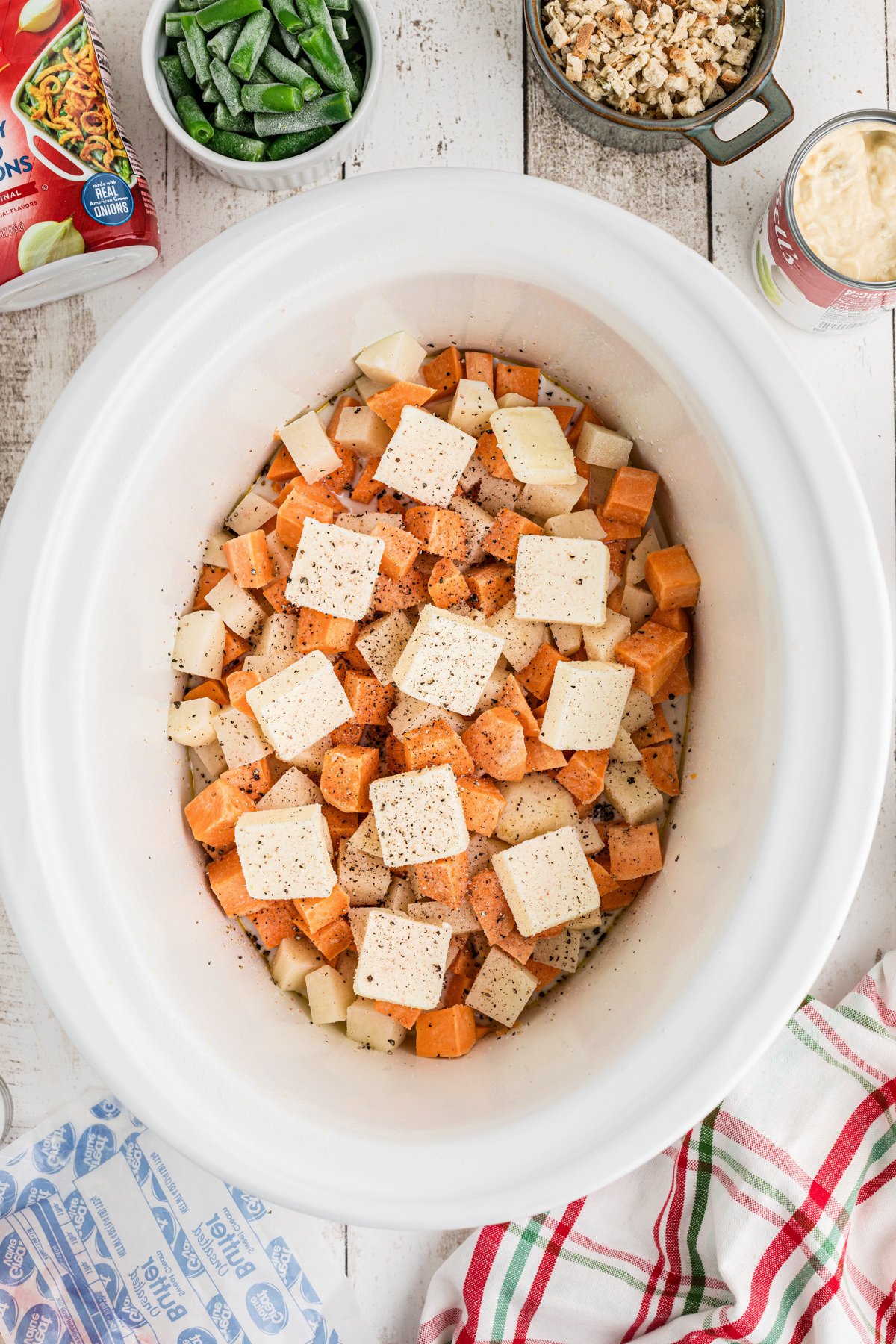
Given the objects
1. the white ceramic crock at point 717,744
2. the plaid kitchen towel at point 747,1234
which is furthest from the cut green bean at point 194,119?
the plaid kitchen towel at point 747,1234

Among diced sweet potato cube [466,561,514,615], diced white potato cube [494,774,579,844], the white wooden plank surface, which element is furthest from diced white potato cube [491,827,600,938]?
the white wooden plank surface

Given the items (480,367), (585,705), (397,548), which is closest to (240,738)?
(397,548)

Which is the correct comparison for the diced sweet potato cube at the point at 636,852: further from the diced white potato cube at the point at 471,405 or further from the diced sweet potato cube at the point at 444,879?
the diced white potato cube at the point at 471,405

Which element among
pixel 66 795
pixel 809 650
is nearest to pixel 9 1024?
pixel 66 795

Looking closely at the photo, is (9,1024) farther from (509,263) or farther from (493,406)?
(509,263)

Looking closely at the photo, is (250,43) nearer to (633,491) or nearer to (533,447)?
(533,447)

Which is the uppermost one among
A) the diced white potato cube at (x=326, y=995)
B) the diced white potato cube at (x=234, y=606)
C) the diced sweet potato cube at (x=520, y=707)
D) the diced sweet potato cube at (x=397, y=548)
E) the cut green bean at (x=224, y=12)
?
the cut green bean at (x=224, y=12)
